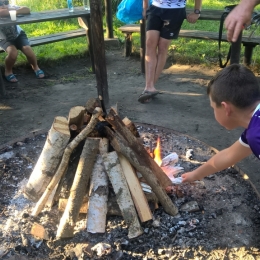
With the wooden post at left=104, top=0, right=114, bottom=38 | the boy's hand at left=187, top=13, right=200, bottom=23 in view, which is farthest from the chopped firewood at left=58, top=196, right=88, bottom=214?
the wooden post at left=104, top=0, right=114, bottom=38

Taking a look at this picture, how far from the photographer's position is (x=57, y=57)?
6.02 meters

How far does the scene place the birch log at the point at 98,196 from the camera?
6.77 ft

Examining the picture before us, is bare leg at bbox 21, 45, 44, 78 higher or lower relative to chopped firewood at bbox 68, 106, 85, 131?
lower

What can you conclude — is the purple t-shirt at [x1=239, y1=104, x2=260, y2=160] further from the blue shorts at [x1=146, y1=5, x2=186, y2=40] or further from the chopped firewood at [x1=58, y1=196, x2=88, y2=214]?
the blue shorts at [x1=146, y1=5, x2=186, y2=40]

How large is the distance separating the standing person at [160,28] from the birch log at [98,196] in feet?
7.43

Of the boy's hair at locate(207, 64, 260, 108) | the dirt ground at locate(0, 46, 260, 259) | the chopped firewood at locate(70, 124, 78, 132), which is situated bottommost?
the dirt ground at locate(0, 46, 260, 259)

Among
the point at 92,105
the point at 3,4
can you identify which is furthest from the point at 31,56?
the point at 92,105

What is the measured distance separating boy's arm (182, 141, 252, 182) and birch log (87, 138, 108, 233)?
555mm

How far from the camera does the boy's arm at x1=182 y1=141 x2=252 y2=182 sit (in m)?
2.09

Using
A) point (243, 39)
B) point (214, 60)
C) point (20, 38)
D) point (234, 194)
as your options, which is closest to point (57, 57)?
point (20, 38)

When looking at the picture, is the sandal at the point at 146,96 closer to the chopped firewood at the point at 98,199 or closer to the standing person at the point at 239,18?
the chopped firewood at the point at 98,199

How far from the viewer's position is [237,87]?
6.01ft

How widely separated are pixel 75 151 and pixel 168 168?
71cm

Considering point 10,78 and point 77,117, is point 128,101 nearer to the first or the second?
point 10,78
